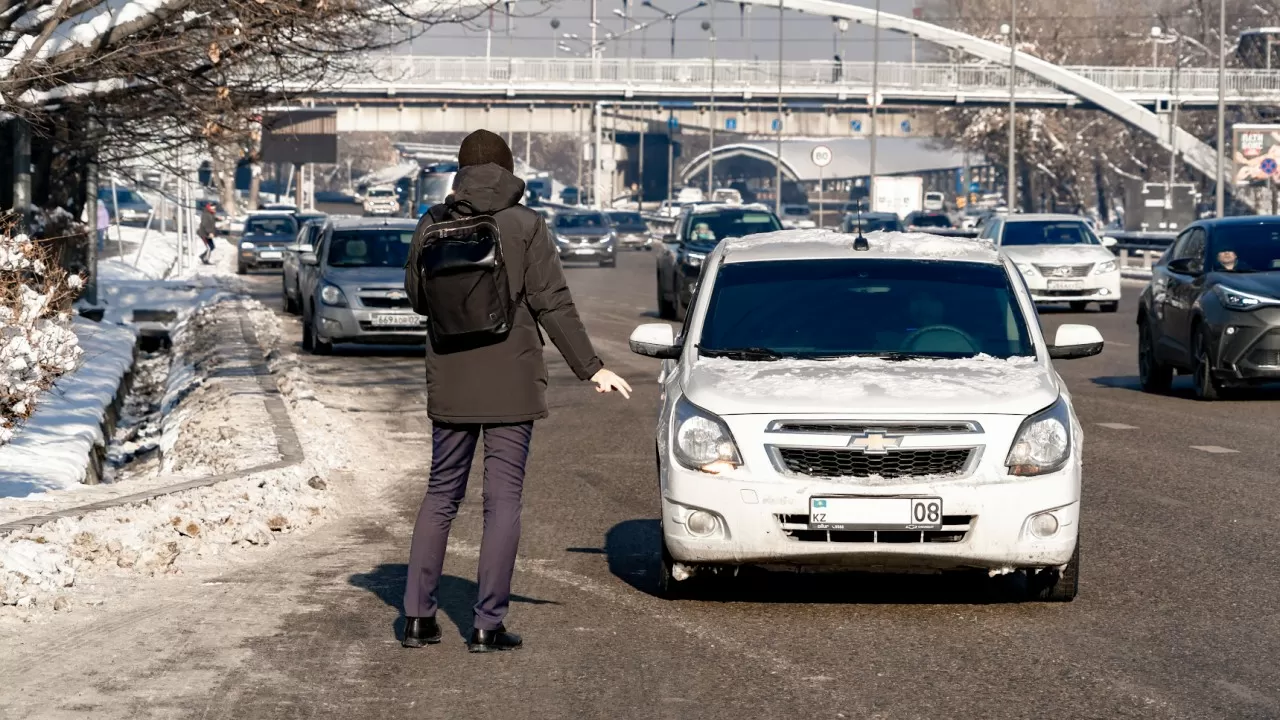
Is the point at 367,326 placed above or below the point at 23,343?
below

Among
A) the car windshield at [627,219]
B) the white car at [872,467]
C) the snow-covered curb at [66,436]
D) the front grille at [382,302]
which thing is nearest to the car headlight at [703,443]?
the white car at [872,467]

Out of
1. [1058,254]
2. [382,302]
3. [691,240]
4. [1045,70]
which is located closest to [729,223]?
[691,240]

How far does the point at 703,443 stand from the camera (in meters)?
Answer: 8.02

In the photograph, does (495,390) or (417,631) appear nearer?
(495,390)

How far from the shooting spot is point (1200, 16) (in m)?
110

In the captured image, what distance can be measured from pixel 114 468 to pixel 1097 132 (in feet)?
312

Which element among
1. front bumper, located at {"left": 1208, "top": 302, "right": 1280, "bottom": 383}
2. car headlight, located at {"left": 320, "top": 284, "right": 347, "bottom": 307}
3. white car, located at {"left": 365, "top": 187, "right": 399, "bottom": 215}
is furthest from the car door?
white car, located at {"left": 365, "top": 187, "right": 399, "bottom": 215}

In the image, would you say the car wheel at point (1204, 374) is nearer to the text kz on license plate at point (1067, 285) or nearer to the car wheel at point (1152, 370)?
the car wheel at point (1152, 370)

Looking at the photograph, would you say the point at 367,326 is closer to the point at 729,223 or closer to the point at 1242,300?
the point at 729,223

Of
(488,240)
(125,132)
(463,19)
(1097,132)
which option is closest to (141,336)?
(125,132)

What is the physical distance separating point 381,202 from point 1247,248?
372ft

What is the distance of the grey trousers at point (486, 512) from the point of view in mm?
7055

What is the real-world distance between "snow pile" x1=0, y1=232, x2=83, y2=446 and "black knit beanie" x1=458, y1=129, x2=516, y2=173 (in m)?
3.87

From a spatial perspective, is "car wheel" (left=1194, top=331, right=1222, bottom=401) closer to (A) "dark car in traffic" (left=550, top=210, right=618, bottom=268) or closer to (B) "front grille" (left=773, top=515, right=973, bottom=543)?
(B) "front grille" (left=773, top=515, right=973, bottom=543)
